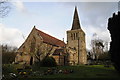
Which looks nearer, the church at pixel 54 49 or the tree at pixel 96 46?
the church at pixel 54 49

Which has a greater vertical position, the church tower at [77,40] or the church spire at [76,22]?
the church spire at [76,22]

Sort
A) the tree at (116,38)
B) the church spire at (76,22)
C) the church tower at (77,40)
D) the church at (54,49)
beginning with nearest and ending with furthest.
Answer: the tree at (116,38), the church at (54,49), the church tower at (77,40), the church spire at (76,22)

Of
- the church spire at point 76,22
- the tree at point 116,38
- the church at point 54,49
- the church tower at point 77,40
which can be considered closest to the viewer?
the tree at point 116,38

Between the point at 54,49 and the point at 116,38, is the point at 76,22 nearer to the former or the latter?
the point at 54,49

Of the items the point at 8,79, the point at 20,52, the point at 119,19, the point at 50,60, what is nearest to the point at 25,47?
the point at 20,52

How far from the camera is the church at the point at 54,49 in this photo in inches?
1503

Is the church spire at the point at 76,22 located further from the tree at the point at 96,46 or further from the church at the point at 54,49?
the tree at the point at 96,46

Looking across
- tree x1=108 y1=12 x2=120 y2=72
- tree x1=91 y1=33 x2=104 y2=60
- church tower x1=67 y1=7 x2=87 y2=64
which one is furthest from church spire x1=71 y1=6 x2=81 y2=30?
tree x1=108 y1=12 x2=120 y2=72

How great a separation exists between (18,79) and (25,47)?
28012 mm

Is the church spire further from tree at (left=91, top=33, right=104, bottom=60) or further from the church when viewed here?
tree at (left=91, top=33, right=104, bottom=60)

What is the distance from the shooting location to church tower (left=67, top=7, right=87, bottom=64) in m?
48.2

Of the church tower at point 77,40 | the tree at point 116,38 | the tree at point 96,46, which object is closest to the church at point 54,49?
the church tower at point 77,40

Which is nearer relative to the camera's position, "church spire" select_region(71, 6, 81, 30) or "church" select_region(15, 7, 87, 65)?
"church" select_region(15, 7, 87, 65)

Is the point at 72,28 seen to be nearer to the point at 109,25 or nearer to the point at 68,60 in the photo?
the point at 68,60
